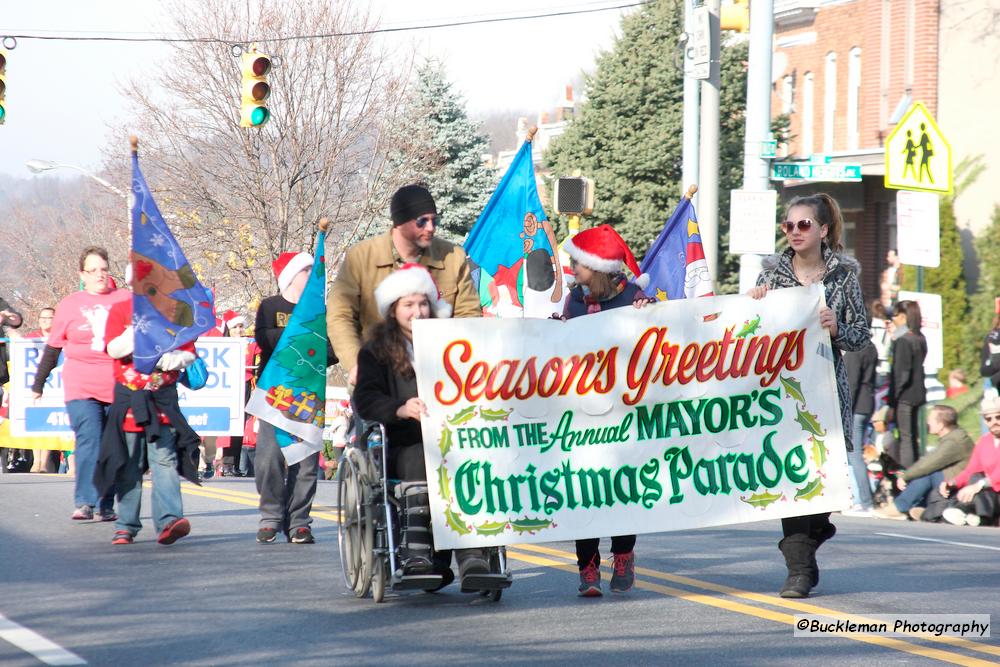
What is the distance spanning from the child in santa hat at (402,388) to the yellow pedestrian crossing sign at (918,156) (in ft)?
33.8

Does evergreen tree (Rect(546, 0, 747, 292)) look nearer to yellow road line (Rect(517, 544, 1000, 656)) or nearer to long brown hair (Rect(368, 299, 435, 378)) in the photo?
yellow road line (Rect(517, 544, 1000, 656))

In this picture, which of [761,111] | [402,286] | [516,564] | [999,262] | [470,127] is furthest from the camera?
[470,127]

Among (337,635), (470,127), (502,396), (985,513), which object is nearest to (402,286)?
(502,396)

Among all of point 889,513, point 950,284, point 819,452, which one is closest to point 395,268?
point 819,452

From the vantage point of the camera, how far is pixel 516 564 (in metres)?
9.89

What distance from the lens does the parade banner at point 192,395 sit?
19.1 meters

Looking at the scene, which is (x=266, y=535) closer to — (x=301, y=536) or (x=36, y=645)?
(x=301, y=536)

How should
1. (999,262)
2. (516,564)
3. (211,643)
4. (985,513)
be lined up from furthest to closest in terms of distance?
(999,262)
(985,513)
(516,564)
(211,643)

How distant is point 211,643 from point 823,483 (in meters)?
3.21

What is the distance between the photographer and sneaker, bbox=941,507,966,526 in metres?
14.1

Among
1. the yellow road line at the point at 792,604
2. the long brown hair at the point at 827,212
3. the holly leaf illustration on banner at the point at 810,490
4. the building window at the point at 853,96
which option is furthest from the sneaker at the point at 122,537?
the building window at the point at 853,96

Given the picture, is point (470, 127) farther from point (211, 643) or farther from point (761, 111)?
point (211, 643)

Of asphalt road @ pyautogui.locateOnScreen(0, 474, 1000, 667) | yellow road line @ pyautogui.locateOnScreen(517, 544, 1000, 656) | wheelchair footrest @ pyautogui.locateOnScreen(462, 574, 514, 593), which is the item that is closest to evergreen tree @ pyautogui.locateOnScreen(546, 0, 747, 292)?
asphalt road @ pyautogui.locateOnScreen(0, 474, 1000, 667)

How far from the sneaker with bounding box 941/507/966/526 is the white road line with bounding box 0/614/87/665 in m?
8.99
